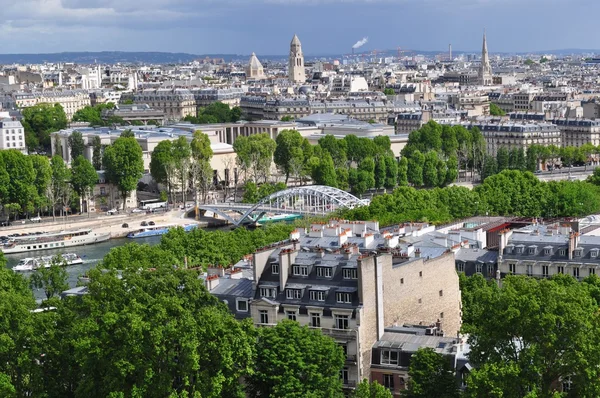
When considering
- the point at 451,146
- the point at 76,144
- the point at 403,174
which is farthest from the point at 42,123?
the point at 403,174

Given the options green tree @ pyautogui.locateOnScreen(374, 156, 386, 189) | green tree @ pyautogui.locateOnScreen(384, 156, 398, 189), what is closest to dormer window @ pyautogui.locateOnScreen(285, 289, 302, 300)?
green tree @ pyautogui.locateOnScreen(374, 156, 386, 189)

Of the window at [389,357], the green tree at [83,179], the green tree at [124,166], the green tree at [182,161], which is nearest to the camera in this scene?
the window at [389,357]

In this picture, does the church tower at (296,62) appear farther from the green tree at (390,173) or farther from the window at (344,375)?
the window at (344,375)

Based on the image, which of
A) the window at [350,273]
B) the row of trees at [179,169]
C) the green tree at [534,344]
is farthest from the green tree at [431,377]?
the row of trees at [179,169]

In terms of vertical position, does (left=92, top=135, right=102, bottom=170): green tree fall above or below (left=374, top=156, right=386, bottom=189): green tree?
above

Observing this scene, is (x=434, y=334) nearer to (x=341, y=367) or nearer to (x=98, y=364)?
(x=341, y=367)

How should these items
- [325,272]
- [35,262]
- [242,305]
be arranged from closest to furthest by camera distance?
[325,272] < [242,305] < [35,262]

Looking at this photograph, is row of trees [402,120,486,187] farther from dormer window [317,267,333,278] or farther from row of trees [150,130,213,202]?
dormer window [317,267,333,278]

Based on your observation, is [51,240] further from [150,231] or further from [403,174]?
[403,174]
